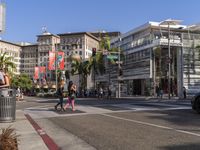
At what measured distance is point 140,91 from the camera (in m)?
63.6

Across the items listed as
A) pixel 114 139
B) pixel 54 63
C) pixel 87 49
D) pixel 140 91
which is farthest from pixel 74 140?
pixel 87 49

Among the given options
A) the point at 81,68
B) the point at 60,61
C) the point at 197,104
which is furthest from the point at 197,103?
the point at 81,68

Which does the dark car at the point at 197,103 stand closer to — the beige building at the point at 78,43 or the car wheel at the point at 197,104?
the car wheel at the point at 197,104

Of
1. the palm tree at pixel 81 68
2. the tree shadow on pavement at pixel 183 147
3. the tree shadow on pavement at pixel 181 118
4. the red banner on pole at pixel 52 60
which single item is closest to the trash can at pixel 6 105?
the tree shadow on pavement at pixel 181 118

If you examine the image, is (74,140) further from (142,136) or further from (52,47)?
(52,47)

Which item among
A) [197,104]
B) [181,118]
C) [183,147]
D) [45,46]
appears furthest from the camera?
[45,46]

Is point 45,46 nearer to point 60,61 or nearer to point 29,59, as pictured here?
point 29,59

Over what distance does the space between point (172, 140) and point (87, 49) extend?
151 metres

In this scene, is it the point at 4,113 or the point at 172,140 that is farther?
the point at 4,113

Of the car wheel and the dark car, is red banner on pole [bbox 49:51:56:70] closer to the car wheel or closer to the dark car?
the dark car

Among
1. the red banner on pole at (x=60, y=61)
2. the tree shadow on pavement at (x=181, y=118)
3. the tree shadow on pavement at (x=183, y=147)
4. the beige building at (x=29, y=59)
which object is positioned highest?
the beige building at (x=29, y=59)

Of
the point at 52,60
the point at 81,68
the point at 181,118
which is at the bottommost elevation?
the point at 181,118

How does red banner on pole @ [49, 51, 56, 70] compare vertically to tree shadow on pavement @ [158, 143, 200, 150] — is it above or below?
above

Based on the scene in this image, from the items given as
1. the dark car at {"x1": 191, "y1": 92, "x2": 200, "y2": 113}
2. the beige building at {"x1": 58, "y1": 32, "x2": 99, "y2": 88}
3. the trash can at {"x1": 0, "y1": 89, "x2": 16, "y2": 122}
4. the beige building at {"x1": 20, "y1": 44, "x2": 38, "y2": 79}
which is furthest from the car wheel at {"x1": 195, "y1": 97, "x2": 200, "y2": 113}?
the beige building at {"x1": 20, "y1": 44, "x2": 38, "y2": 79}
